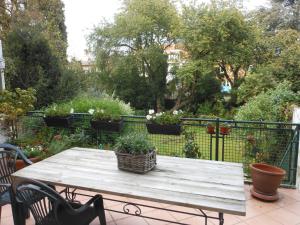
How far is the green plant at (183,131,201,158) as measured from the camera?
3543 mm

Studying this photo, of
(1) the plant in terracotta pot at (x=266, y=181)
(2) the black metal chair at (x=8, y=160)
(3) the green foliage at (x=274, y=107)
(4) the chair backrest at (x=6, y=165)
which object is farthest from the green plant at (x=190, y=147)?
(4) the chair backrest at (x=6, y=165)

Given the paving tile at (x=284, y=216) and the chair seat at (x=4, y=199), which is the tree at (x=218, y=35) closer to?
the paving tile at (x=284, y=216)

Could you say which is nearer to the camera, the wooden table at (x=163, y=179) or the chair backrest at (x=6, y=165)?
the wooden table at (x=163, y=179)

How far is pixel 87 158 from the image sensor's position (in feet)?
7.89

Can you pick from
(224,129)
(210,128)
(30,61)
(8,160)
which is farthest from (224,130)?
(30,61)

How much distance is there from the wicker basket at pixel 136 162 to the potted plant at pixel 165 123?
47.9 inches

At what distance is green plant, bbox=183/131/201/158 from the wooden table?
1.18 metres

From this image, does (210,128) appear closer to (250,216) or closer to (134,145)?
(250,216)

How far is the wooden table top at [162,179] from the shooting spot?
161 centimetres

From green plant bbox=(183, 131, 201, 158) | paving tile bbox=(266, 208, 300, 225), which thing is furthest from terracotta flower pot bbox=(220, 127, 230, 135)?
paving tile bbox=(266, 208, 300, 225)

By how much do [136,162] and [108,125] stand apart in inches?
66.3

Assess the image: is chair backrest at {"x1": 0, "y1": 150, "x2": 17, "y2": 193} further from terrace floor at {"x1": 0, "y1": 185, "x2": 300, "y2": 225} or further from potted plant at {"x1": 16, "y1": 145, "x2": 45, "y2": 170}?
potted plant at {"x1": 16, "y1": 145, "x2": 45, "y2": 170}

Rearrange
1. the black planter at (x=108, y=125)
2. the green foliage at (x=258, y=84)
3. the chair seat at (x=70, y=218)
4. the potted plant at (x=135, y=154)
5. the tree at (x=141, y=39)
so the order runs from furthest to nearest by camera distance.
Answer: the tree at (x=141, y=39) → the green foliage at (x=258, y=84) → the black planter at (x=108, y=125) → the potted plant at (x=135, y=154) → the chair seat at (x=70, y=218)

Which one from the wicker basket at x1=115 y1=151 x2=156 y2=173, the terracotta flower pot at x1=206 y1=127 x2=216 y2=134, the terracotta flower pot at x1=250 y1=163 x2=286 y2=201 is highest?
the terracotta flower pot at x1=206 y1=127 x2=216 y2=134
